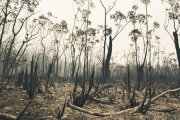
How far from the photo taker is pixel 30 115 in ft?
8.40

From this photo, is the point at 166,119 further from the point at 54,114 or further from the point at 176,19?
the point at 176,19

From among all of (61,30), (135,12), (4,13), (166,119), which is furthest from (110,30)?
(166,119)

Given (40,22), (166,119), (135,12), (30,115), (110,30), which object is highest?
(135,12)

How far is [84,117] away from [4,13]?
52.2 feet

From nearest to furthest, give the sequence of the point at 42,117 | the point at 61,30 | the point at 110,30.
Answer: the point at 42,117 < the point at 110,30 < the point at 61,30

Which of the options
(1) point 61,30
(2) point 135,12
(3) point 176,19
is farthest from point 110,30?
(1) point 61,30

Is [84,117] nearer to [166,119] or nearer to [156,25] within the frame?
[166,119]

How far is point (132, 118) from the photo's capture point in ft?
9.02

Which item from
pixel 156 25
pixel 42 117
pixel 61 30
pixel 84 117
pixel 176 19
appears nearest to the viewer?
pixel 42 117

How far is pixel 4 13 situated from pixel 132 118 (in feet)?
54.5

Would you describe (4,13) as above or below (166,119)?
above

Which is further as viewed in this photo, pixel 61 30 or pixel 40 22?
pixel 61 30

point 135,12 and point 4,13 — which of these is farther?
point 135,12

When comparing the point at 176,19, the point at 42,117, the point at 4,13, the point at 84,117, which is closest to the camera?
the point at 42,117
